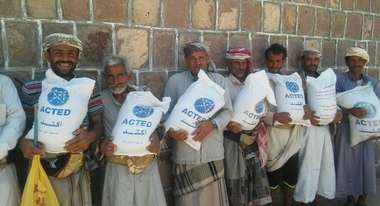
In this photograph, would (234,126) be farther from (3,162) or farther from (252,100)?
(3,162)

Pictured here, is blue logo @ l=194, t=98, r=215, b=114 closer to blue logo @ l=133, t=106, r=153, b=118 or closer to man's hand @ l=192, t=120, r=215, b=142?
man's hand @ l=192, t=120, r=215, b=142

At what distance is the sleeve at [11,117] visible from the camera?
8.28 feet

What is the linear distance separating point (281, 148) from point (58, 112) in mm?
2256

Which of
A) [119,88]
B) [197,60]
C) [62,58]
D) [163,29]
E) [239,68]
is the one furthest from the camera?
[239,68]

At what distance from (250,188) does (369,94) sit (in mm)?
1541

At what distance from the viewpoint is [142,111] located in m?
2.84

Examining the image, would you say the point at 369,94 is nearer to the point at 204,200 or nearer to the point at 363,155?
Result: the point at 363,155

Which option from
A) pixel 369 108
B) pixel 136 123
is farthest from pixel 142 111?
pixel 369 108

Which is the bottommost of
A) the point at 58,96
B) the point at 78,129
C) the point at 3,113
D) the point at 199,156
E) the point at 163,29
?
the point at 199,156

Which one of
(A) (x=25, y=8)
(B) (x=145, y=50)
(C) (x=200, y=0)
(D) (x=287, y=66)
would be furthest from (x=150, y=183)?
(D) (x=287, y=66)

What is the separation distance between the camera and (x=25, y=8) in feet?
9.29

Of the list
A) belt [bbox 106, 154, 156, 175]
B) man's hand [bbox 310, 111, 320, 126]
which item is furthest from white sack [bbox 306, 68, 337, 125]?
belt [bbox 106, 154, 156, 175]

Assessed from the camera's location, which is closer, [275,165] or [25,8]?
[25,8]

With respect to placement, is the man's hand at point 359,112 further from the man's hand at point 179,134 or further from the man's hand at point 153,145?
the man's hand at point 153,145
